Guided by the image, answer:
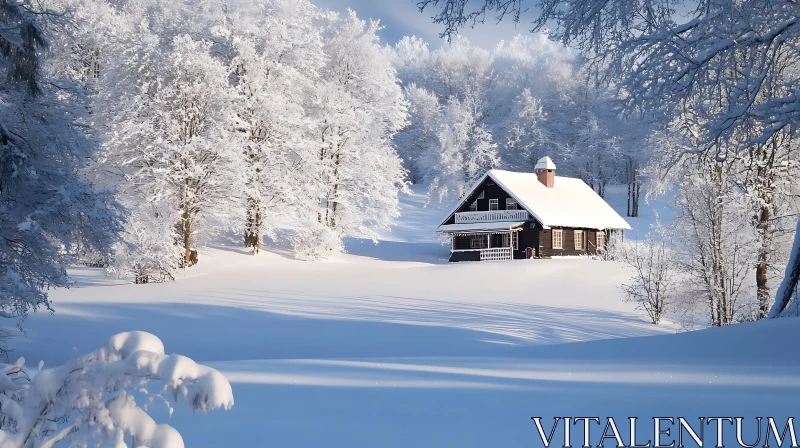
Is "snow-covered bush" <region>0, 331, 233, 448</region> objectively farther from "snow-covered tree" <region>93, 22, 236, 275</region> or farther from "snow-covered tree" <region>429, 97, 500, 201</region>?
"snow-covered tree" <region>429, 97, 500, 201</region>

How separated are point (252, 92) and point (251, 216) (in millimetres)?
5904

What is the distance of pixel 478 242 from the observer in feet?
139

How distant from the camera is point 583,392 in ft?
21.1

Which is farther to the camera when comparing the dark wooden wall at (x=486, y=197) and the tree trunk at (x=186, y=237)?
the dark wooden wall at (x=486, y=197)

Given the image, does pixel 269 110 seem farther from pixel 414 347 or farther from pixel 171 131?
pixel 414 347

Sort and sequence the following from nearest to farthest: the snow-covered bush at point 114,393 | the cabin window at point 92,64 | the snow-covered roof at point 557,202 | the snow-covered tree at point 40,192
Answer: the snow-covered bush at point 114,393 → the snow-covered tree at point 40,192 → the cabin window at point 92,64 → the snow-covered roof at point 557,202

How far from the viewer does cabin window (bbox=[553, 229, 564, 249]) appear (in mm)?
41062

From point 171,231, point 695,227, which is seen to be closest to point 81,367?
point 695,227

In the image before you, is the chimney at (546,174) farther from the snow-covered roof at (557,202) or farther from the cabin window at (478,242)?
the cabin window at (478,242)

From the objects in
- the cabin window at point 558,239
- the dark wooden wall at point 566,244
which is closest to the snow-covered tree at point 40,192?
the dark wooden wall at point 566,244

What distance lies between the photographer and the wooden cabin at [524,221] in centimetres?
4025

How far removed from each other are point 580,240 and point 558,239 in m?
2.38

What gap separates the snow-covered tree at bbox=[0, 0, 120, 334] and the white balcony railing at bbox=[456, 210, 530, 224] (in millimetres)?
29923

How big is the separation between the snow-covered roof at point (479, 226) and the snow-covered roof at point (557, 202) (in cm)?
38
